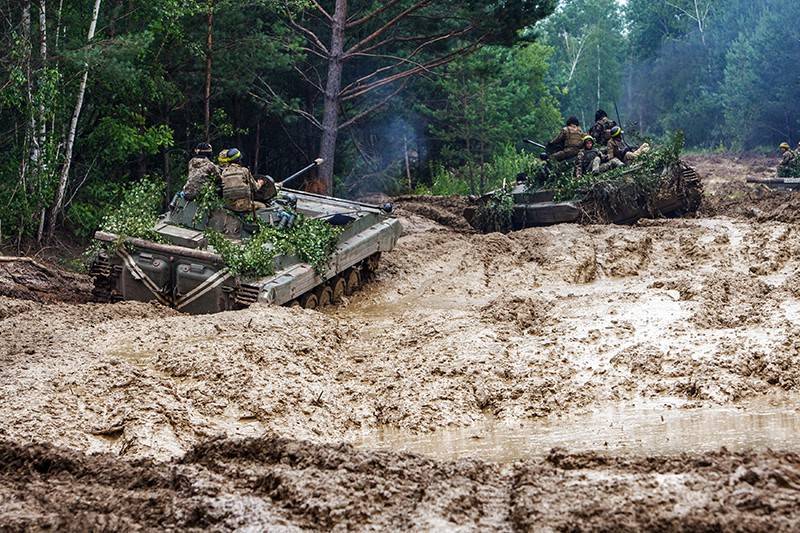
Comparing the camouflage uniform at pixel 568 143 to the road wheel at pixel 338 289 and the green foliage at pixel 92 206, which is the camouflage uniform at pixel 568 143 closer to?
the road wheel at pixel 338 289

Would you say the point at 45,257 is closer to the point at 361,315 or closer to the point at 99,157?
the point at 99,157

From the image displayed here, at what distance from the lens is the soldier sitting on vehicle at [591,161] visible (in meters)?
19.8

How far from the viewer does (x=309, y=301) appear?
13.7 meters

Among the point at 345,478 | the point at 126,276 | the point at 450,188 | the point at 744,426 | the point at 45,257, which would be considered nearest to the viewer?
the point at 345,478

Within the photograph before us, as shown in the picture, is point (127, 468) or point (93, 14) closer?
point (127, 468)

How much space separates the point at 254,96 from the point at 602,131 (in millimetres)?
6952

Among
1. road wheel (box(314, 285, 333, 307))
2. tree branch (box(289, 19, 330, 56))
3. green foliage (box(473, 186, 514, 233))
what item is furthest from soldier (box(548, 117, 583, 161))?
road wheel (box(314, 285, 333, 307))

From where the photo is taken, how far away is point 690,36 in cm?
5959

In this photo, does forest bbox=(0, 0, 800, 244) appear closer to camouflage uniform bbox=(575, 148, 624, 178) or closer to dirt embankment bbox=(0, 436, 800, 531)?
camouflage uniform bbox=(575, 148, 624, 178)

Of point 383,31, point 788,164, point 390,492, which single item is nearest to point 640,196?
point 383,31

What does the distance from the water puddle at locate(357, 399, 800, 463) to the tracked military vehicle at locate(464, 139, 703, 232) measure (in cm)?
1071

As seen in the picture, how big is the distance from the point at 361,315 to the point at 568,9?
201ft

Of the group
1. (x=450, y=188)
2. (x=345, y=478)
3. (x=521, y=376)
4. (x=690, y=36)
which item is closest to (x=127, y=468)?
(x=345, y=478)

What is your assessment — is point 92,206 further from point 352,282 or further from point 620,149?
point 620,149
